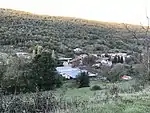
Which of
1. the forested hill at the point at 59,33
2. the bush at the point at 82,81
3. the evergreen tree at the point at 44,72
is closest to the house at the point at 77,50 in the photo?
the forested hill at the point at 59,33

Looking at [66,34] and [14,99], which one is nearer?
[14,99]

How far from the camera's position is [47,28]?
84.4 metres

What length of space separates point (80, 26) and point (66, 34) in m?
12.2

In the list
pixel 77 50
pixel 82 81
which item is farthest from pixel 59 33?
pixel 82 81

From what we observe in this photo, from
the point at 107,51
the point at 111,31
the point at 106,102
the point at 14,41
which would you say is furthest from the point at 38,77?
the point at 111,31

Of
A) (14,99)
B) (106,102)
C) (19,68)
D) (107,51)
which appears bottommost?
(107,51)

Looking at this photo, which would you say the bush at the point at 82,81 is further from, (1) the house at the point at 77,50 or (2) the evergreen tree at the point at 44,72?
(1) the house at the point at 77,50

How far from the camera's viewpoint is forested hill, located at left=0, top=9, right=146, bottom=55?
73625 mm

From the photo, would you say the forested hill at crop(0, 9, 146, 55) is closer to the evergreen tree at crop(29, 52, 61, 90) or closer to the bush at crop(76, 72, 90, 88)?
the bush at crop(76, 72, 90, 88)

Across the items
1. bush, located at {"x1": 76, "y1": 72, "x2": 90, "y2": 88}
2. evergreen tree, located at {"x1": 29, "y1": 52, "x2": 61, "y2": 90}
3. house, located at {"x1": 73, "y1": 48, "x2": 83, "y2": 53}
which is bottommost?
house, located at {"x1": 73, "y1": 48, "x2": 83, "y2": 53}

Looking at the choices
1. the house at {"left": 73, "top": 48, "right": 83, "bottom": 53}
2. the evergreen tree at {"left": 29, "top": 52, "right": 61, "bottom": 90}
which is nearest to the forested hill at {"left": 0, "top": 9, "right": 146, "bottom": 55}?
the house at {"left": 73, "top": 48, "right": 83, "bottom": 53}

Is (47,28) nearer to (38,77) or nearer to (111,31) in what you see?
(111,31)

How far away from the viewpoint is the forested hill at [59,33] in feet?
242

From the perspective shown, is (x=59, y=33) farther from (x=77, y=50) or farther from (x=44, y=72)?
(x=44, y=72)
